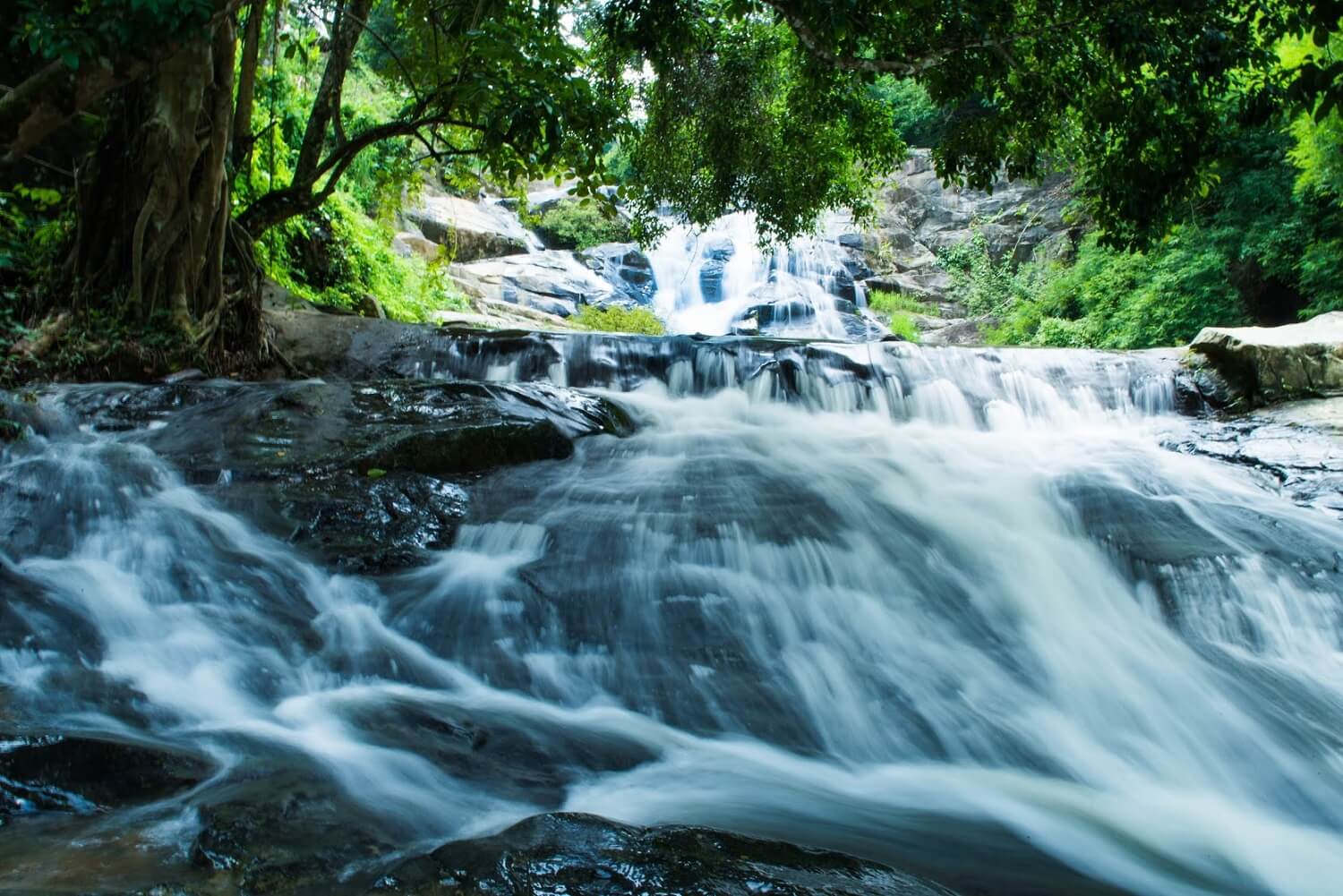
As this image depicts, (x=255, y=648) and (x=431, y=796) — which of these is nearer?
(x=431, y=796)

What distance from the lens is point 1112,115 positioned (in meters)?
5.07

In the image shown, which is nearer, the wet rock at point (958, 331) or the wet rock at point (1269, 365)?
the wet rock at point (1269, 365)

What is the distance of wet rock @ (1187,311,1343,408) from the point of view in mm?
7578

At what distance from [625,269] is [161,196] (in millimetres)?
14720

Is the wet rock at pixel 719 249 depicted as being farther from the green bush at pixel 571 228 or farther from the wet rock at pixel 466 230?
the wet rock at pixel 466 230

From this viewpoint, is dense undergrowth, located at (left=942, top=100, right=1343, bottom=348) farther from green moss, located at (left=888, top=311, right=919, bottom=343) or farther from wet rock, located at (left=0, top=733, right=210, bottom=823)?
wet rock, located at (left=0, top=733, right=210, bottom=823)

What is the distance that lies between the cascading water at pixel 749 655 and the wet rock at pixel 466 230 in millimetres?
14161

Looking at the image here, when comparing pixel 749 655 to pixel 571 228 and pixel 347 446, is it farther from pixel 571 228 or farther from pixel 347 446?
pixel 571 228

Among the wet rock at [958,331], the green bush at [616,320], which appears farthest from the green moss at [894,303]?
the green bush at [616,320]

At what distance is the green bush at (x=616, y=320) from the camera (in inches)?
614

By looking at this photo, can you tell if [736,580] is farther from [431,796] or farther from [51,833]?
[51,833]

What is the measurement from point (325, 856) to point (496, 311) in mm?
13565

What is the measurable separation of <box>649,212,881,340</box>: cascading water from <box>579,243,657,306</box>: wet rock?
24cm

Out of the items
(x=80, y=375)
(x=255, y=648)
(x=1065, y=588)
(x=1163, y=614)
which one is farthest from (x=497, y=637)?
(x=80, y=375)
